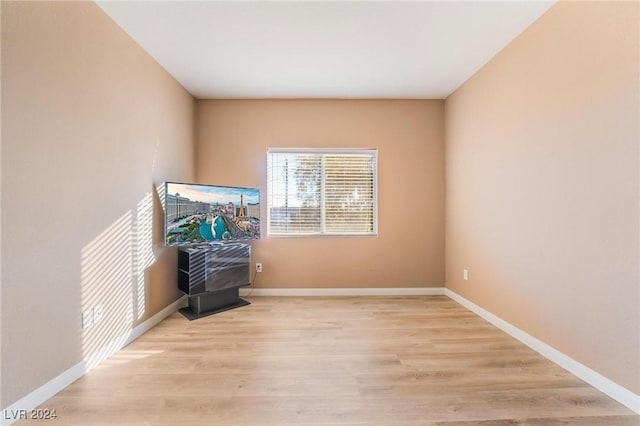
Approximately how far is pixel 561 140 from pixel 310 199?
2.62 m

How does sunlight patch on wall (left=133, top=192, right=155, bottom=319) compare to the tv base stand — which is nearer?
sunlight patch on wall (left=133, top=192, right=155, bottom=319)

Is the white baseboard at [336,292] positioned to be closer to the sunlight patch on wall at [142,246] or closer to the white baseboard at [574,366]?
the white baseboard at [574,366]

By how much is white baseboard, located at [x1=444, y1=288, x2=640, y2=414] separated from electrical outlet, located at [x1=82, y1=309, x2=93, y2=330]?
11.1 ft

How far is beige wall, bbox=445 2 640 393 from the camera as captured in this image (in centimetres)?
165

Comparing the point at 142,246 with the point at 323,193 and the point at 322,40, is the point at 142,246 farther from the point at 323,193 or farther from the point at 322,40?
the point at 322,40

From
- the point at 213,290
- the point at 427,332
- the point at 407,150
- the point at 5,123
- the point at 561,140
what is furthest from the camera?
the point at 407,150

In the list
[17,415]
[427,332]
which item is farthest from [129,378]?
[427,332]

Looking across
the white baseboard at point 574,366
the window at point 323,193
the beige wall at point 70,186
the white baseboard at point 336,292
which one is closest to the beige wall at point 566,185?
the white baseboard at point 574,366

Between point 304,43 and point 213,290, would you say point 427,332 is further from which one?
point 304,43

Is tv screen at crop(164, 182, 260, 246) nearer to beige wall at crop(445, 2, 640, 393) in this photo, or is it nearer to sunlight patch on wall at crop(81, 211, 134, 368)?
sunlight patch on wall at crop(81, 211, 134, 368)

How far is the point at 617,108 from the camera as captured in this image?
1.68 m

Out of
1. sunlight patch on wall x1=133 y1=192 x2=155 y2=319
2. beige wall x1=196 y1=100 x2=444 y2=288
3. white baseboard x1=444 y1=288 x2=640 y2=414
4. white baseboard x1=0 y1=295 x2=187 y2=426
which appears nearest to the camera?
white baseboard x1=0 y1=295 x2=187 y2=426

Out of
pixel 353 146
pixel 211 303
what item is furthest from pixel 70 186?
pixel 353 146

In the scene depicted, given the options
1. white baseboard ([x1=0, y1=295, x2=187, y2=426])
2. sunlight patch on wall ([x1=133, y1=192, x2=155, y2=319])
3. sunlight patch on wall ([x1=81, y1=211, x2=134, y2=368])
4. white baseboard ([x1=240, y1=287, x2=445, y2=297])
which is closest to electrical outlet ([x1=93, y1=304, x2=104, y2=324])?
sunlight patch on wall ([x1=81, y1=211, x2=134, y2=368])
